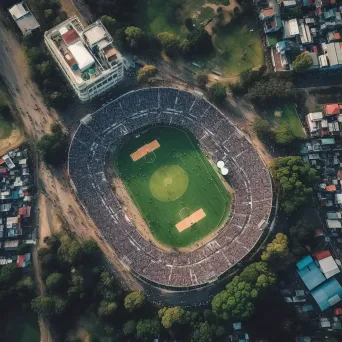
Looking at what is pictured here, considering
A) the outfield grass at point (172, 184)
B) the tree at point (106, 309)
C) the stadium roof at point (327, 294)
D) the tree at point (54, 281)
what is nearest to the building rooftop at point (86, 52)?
the outfield grass at point (172, 184)

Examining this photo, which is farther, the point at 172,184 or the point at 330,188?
the point at 172,184

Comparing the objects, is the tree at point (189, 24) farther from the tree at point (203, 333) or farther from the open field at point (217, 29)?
the tree at point (203, 333)

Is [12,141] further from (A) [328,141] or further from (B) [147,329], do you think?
(A) [328,141]

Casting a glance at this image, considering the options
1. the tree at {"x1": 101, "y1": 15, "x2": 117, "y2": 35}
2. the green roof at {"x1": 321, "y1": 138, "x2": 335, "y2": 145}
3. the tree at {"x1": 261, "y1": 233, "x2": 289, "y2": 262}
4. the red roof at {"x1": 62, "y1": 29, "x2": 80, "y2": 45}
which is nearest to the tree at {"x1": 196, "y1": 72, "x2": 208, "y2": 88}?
the tree at {"x1": 101, "y1": 15, "x2": 117, "y2": 35}

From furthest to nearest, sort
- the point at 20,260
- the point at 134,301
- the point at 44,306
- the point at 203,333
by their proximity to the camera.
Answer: the point at 20,260
the point at 44,306
the point at 134,301
the point at 203,333

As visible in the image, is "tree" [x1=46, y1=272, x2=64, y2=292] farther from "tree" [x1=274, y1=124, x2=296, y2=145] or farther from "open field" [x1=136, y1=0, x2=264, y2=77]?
"open field" [x1=136, y1=0, x2=264, y2=77]

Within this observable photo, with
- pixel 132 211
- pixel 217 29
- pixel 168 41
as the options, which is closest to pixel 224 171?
pixel 132 211

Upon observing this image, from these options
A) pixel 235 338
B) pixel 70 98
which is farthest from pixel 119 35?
pixel 235 338
